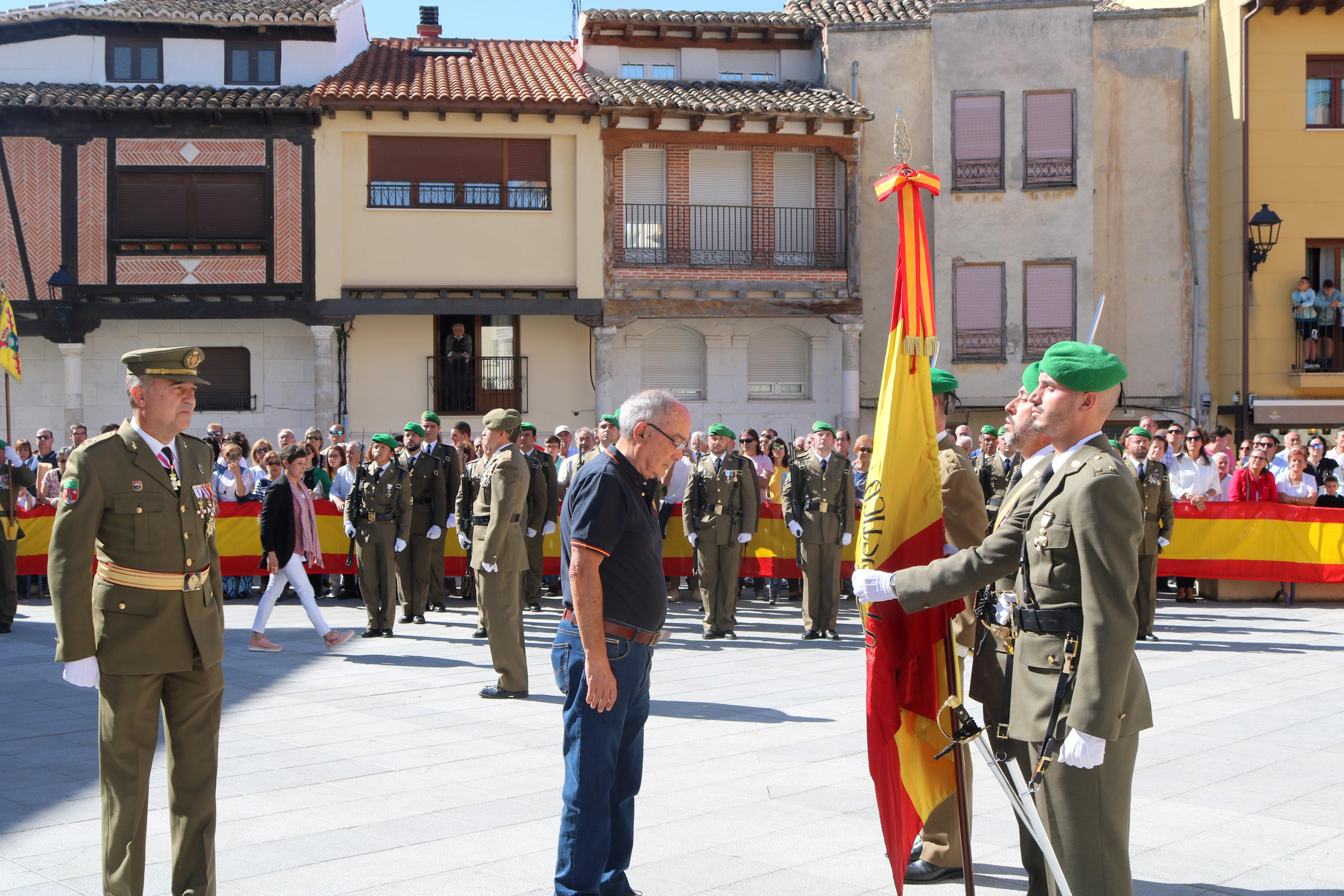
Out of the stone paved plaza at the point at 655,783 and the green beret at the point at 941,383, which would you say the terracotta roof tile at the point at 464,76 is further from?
the green beret at the point at 941,383

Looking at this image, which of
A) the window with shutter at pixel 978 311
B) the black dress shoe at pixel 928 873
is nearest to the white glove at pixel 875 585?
the black dress shoe at pixel 928 873

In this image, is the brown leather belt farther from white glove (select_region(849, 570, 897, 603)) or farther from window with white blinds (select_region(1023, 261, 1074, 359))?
window with white blinds (select_region(1023, 261, 1074, 359))

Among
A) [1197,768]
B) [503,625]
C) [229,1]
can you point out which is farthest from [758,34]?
[1197,768]

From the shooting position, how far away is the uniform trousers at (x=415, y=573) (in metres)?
13.5

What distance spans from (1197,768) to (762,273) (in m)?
19.0

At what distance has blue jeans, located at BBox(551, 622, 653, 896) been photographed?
4.56 m

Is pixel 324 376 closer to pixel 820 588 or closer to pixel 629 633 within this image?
pixel 820 588

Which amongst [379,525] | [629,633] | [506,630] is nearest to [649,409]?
[629,633]

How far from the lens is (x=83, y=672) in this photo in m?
4.50

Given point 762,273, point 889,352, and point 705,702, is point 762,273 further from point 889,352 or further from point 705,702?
point 889,352

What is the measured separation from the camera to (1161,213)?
85.6 feet

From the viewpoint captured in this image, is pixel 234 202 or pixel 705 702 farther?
pixel 234 202

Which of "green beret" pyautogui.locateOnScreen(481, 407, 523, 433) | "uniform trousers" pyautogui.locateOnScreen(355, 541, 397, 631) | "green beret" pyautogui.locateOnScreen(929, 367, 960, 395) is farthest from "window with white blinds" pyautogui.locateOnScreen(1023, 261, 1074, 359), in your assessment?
"green beret" pyautogui.locateOnScreen(929, 367, 960, 395)

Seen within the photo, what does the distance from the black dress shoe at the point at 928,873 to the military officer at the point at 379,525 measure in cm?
799
